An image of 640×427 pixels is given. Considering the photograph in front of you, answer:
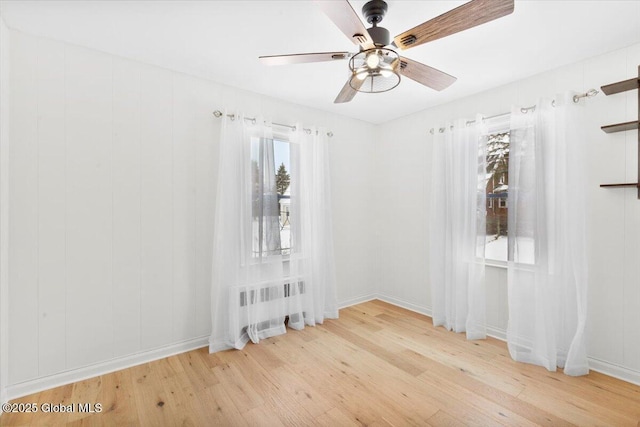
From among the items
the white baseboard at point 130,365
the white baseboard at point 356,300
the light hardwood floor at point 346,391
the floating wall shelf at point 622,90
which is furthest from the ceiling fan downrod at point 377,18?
the white baseboard at point 356,300

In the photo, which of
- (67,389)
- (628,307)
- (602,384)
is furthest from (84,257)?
(628,307)

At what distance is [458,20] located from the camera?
1444mm

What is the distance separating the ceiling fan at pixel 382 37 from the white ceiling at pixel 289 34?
32 centimetres

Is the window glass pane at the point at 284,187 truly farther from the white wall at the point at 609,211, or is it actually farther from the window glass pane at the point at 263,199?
the white wall at the point at 609,211

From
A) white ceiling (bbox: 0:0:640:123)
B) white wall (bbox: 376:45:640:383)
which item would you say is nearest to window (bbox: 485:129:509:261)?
white wall (bbox: 376:45:640:383)

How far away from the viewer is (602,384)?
2168mm

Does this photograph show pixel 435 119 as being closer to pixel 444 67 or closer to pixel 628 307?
pixel 444 67

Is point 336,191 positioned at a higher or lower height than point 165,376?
higher

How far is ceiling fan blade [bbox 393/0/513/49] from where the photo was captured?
1.32 m

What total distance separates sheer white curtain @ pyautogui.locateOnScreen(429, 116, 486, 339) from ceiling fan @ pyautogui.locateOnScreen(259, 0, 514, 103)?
3.98 feet

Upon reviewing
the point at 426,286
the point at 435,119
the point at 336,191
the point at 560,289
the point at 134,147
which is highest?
the point at 435,119

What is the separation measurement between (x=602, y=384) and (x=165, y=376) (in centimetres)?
331

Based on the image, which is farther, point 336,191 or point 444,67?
point 336,191

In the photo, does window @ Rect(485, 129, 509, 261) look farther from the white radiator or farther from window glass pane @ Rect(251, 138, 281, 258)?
window glass pane @ Rect(251, 138, 281, 258)
